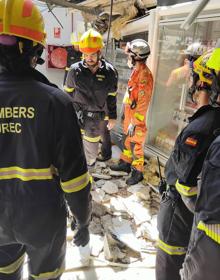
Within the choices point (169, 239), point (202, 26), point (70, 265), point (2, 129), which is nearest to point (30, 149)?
point (2, 129)

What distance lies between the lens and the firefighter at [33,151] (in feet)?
4.04

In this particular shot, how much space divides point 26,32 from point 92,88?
2.19 meters

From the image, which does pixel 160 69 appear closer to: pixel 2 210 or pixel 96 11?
pixel 96 11

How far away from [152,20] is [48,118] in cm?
336

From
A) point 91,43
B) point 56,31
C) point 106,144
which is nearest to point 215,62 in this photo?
point 91,43

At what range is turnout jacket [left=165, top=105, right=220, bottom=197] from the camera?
54.7 inches

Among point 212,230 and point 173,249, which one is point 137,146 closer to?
point 173,249

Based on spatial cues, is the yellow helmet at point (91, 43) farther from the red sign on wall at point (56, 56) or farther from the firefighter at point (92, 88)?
the red sign on wall at point (56, 56)

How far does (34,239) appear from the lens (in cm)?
138

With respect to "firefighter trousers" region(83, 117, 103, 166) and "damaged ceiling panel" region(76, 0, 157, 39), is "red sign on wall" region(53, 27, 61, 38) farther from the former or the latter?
"firefighter trousers" region(83, 117, 103, 166)

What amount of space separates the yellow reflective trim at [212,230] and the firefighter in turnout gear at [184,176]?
0.34 metres

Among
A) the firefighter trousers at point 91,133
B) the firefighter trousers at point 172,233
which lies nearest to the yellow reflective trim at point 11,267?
the firefighter trousers at point 172,233

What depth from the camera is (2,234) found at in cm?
140

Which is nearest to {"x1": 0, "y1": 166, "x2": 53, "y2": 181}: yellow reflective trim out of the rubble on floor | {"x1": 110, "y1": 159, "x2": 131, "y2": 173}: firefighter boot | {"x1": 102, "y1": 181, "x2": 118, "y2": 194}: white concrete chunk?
the rubble on floor
